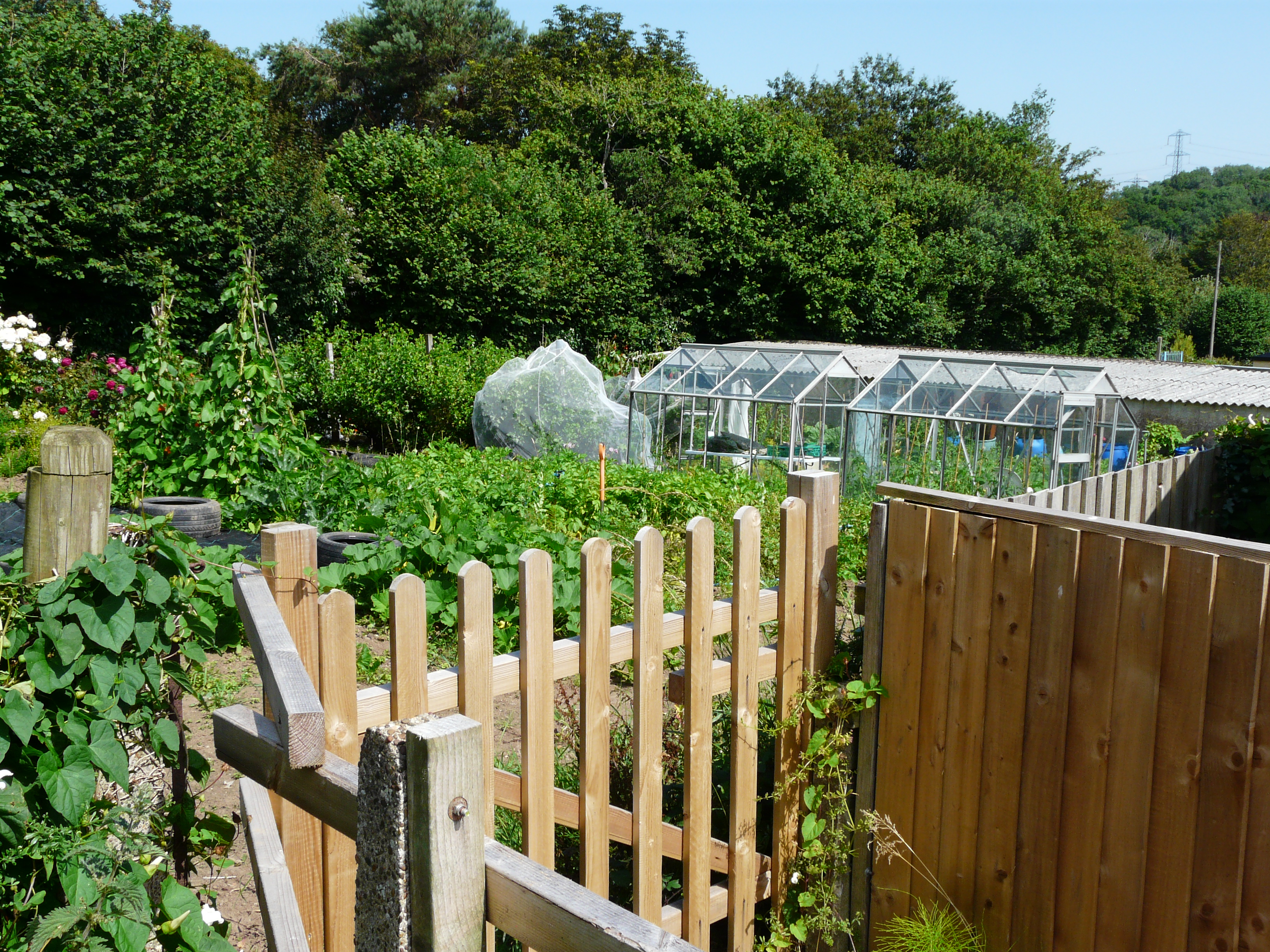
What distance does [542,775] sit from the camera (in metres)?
2.05

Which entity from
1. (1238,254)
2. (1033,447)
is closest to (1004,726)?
(1033,447)

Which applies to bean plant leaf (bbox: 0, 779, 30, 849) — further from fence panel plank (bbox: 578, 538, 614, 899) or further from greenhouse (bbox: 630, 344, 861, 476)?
greenhouse (bbox: 630, 344, 861, 476)

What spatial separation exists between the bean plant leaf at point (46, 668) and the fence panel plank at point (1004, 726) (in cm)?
197

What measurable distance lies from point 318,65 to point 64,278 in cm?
1842

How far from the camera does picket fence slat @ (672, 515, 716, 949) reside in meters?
2.24

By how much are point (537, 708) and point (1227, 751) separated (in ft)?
4.50

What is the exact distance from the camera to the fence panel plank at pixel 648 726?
215cm

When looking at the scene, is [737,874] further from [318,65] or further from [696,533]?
[318,65]

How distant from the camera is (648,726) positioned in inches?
87.4

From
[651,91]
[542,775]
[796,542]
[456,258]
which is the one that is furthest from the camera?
[651,91]

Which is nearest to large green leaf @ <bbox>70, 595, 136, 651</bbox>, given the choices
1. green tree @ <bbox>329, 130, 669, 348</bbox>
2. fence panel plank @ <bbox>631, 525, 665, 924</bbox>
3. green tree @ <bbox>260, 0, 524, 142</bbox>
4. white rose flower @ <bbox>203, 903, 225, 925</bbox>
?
white rose flower @ <bbox>203, 903, 225, 925</bbox>

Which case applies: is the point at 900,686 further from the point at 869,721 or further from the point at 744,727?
the point at 744,727

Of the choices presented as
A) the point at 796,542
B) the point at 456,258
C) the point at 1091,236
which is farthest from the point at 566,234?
the point at 1091,236

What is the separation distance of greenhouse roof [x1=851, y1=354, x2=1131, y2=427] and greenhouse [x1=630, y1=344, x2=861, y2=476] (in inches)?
28.1
